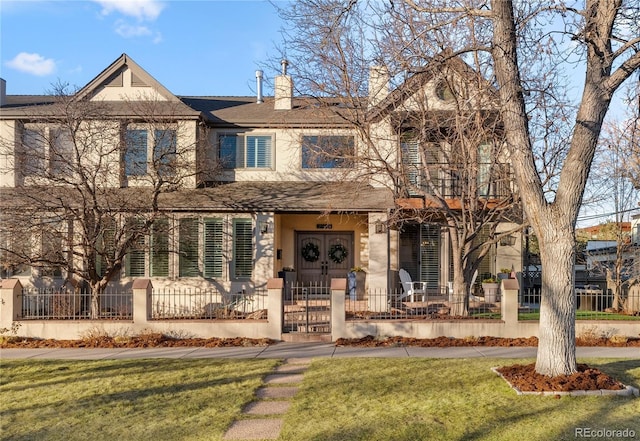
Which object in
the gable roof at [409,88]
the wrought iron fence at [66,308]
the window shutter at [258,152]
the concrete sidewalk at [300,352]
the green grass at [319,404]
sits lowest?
the concrete sidewalk at [300,352]

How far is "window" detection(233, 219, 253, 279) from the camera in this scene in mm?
16938

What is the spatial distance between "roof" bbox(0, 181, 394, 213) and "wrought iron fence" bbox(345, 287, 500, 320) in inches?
108

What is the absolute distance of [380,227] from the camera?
16.1 m

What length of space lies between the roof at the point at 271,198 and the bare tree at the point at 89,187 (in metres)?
0.24

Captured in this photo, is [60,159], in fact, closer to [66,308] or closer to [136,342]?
[66,308]

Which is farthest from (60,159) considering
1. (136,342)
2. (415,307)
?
(415,307)

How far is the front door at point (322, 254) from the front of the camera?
19422mm

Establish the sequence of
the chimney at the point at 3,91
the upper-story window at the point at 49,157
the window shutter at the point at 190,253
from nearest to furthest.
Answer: the upper-story window at the point at 49,157
the window shutter at the point at 190,253
the chimney at the point at 3,91

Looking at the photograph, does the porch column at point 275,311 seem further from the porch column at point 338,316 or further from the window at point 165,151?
the window at point 165,151

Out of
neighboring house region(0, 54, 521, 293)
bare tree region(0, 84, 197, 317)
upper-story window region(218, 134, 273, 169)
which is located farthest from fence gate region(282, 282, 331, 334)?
upper-story window region(218, 134, 273, 169)

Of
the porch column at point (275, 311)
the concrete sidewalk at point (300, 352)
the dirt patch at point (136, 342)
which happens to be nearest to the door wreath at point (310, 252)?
the porch column at point (275, 311)

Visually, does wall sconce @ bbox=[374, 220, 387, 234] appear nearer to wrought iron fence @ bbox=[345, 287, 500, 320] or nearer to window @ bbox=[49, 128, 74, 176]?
wrought iron fence @ bbox=[345, 287, 500, 320]

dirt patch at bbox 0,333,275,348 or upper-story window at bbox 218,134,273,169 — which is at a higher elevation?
upper-story window at bbox 218,134,273,169

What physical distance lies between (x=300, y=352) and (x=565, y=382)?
4999 millimetres
